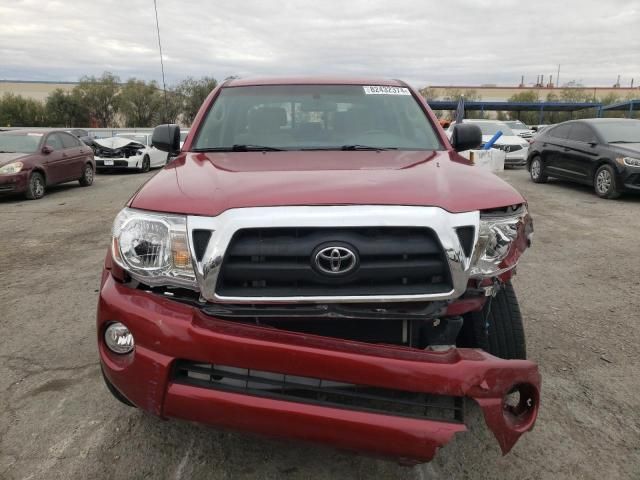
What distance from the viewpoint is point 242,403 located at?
1.90 m

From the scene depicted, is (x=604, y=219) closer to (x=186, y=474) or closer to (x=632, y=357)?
(x=632, y=357)

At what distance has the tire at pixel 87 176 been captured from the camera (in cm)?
1351

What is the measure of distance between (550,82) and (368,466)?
365ft

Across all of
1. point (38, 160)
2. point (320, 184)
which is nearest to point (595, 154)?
point (320, 184)

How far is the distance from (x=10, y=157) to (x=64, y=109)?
1836 inches

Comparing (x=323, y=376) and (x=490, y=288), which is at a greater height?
(x=490, y=288)

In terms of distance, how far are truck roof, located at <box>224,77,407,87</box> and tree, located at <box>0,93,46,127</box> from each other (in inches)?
2163

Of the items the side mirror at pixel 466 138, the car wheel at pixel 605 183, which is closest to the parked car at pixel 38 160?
the side mirror at pixel 466 138

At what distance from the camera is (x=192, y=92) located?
53.0 m

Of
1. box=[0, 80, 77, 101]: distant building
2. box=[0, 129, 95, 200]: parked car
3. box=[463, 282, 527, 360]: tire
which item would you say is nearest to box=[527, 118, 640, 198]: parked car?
box=[463, 282, 527, 360]: tire

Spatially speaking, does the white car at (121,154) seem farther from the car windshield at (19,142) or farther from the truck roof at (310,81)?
the truck roof at (310,81)

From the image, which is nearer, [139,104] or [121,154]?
[121,154]

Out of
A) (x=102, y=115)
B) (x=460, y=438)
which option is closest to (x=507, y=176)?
(x=460, y=438)

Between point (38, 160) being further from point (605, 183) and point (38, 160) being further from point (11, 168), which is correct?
point (605, 183)
